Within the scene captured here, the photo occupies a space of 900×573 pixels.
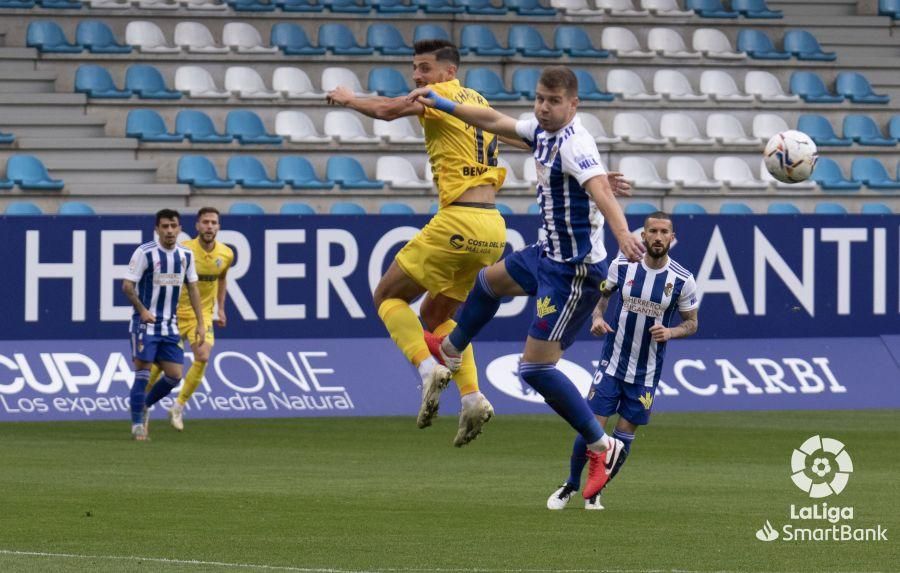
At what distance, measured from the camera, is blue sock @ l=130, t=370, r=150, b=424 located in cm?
1565

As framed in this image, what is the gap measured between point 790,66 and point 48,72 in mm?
11125

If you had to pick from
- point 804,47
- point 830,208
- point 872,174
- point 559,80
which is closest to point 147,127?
point 830,208

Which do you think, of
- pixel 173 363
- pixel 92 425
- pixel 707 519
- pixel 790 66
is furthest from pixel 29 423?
pixel 790 66

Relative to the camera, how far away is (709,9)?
2639cm

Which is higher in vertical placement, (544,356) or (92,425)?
(544,356)

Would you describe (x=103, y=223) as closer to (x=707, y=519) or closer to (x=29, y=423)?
(x=29, y=423)

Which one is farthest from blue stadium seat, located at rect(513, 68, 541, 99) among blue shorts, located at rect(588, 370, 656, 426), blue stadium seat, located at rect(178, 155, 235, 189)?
blue shorts, located at rect(588, 370, 656, 426)

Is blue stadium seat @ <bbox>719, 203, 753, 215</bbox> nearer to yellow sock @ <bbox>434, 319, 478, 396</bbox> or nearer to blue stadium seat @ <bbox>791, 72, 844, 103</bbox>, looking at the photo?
blue stadium seat @ <bbox>791, 72, 844, 103</bbox>

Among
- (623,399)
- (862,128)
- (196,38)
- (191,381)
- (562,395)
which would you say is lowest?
(191,381)

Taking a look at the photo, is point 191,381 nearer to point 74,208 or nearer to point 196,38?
point 74,208

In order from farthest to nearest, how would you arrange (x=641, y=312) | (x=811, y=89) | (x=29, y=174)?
(x=811, y=89) → (x=29, y=174) → (x=641, y=312)

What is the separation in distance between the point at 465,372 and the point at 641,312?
1450mm

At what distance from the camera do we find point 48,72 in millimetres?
22734

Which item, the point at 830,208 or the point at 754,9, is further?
the point at 754,9
